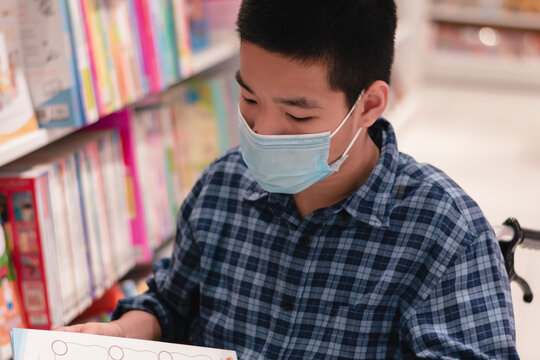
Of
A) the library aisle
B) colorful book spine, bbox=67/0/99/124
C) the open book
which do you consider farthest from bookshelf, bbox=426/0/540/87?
the open book

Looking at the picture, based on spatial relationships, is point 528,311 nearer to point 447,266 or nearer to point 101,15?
point 447,266

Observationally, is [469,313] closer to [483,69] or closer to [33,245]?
[33,245]

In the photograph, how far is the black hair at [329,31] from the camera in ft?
3.20

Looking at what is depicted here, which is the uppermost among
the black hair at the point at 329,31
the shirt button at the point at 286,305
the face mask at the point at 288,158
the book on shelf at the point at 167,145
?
the black hair at the point at 329,31

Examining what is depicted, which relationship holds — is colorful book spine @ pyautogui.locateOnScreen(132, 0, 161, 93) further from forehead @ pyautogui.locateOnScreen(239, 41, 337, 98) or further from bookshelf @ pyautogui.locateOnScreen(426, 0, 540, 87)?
bookshelf @ pyautogui.locateOnScreen(426, 0, 540, 87)

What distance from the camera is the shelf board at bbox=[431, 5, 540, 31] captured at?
573 cm

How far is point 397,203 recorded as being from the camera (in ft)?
3.60

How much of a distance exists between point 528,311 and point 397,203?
0.46 meters

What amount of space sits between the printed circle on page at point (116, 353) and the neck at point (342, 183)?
39 centimetres

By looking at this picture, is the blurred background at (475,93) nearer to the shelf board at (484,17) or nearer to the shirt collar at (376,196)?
the shelf board at (484,17)

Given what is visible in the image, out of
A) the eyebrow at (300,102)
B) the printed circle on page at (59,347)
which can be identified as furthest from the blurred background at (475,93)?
the printed circle on page at (59,347)

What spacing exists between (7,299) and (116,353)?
1.69ft

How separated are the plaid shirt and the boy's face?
0.13m

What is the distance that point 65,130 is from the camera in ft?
4.75
